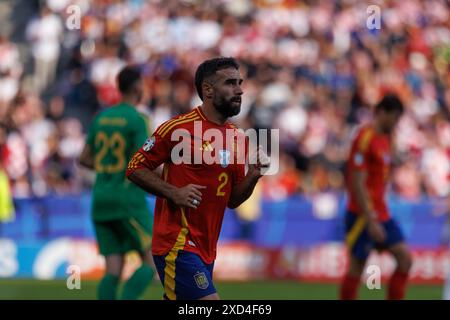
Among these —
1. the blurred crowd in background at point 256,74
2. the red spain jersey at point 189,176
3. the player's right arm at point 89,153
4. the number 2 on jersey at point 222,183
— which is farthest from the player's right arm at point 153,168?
the blurred crowd in background at point 256,74

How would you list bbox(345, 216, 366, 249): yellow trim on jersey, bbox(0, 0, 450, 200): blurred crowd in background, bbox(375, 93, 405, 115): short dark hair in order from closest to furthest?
bbox(375, 93, 405, 115): short dark hair → bbox(345, 216, 366, 249): yellow trim on jersey → bbox(0, 0, 450, 200): blurred crowd in background

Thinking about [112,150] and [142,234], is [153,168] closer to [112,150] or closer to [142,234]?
[112,150]

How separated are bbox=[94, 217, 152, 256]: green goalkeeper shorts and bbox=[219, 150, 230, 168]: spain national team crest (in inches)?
117

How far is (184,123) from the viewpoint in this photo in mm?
7898

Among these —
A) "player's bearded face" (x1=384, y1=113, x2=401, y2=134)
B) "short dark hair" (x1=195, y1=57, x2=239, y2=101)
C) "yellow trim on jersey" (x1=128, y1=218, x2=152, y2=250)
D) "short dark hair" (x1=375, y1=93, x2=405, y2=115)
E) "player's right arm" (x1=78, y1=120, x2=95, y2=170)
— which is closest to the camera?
"short dark hair" (x1=195, y1=57, x2=239, y2=101)

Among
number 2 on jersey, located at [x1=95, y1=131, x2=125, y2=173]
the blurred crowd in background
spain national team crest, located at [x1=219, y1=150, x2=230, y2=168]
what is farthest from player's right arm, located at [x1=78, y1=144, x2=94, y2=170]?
the blurred crowd in background

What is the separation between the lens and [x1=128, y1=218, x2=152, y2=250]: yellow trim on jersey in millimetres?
10766

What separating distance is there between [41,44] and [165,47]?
2.61m

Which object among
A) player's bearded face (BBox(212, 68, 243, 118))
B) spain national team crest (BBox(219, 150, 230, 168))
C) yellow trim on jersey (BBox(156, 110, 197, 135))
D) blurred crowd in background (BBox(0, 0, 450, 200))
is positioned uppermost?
blurred crowd in background (BBox(0, 0, 450, 200))

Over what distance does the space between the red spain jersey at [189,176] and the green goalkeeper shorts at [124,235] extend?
2.83 m

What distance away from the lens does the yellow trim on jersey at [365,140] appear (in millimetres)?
11680

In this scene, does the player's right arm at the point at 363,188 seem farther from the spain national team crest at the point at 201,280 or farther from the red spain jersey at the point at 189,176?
the spain national team crest at the point at 201,280

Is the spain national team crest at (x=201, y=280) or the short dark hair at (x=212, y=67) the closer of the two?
the spain national team crest at (x=201, y=280)

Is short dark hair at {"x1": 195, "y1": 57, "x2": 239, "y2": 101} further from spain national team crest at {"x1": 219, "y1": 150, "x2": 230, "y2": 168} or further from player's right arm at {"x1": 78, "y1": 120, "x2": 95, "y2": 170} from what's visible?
player's right arm at {"x1": 78, "y1": 120, "x2": 95, "y2": 170}
